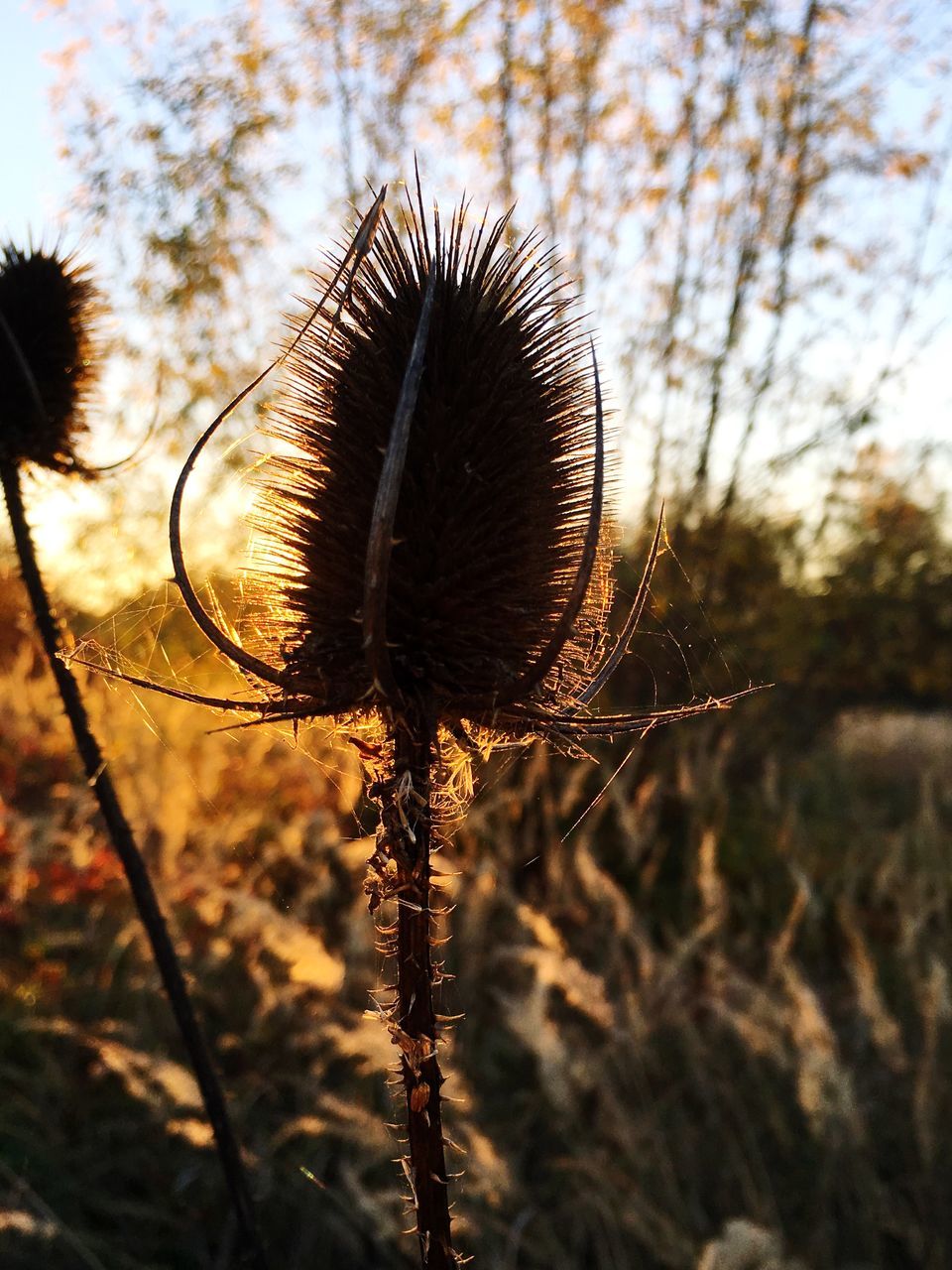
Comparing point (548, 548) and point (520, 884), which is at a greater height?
point (548, 548)

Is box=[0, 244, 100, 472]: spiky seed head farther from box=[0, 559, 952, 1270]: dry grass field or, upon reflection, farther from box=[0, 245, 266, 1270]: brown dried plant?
box=[0, 559, 952, 1270]: dry grass field

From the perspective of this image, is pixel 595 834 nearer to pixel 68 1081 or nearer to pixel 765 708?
pixel 765 708

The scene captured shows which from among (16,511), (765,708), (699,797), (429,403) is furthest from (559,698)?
(765,708)

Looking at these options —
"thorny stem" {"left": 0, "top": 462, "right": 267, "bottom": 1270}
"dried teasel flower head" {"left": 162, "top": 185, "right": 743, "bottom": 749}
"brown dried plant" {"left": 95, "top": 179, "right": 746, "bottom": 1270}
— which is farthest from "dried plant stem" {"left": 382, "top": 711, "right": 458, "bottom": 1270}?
"thorny stem" {"left": 0, "top": 462, "right": 267, "bottom": 1270}

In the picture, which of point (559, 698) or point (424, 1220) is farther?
point (559, 698)

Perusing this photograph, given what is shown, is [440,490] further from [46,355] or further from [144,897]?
[46,355]

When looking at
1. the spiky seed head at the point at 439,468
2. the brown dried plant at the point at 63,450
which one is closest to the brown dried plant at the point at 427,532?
the spiky seed head at the point at 439,468

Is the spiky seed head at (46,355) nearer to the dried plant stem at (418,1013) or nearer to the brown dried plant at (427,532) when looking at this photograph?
the brown dried plant at (427,532)

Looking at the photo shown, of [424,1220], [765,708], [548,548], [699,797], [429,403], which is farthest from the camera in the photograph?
[765,708]
